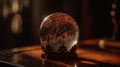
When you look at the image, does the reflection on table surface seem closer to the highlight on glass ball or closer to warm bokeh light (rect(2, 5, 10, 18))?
the highlight on glass ball

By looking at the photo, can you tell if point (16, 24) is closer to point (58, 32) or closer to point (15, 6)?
Answer: point (15, 6)

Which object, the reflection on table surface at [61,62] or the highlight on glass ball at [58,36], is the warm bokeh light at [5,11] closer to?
the reflection on table surface at [61,62]

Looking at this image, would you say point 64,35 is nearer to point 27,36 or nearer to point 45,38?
point 45,38

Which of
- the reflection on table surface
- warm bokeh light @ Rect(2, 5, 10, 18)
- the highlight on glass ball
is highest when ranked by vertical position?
warm bokeh light @ Rect(2, 5, 10, 18)

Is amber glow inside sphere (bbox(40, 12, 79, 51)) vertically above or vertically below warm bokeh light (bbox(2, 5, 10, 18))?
below

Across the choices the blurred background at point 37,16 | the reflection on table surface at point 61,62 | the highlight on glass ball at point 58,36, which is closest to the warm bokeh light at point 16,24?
the blurred background at point 37,16

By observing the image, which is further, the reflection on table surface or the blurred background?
the blurred background

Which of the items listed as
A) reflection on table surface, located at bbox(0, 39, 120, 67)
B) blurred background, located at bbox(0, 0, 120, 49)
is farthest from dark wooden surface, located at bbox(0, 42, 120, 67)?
blurred background, located at bbox(0, 0, 120, 49)
